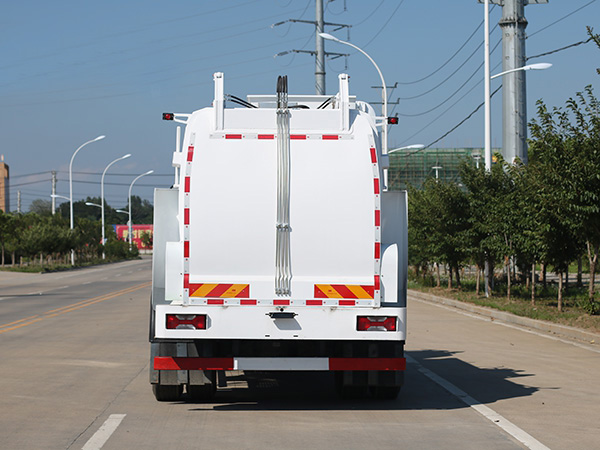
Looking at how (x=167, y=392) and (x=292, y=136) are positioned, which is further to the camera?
(x=167, y=392)

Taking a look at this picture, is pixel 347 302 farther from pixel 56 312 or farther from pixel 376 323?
pixel 56 312

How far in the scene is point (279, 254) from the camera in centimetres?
905

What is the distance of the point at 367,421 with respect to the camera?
353 inches

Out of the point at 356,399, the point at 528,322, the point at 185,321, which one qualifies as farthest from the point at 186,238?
the point at 528,322

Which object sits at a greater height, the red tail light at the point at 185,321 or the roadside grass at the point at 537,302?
the red tail light at the point at 185,321

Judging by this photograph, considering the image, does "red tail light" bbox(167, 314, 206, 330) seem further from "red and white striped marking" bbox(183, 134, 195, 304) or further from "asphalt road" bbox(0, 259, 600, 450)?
"asphalt road" bbox(0, 259, 600, 450)

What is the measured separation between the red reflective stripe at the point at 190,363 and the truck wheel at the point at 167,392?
0.56 metres

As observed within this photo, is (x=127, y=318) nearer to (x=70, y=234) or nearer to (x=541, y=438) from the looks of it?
(x=541, y=438)

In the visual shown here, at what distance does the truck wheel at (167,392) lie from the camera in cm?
990

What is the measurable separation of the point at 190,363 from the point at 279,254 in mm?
1453

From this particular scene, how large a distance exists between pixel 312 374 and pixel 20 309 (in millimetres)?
17029

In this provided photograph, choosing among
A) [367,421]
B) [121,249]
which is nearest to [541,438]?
[367,421]

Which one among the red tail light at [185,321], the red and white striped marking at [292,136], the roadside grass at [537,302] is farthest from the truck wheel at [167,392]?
the roadside grass at [537,302]

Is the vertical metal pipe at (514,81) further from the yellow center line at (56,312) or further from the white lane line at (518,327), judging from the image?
the yellow center line at (56,312)
